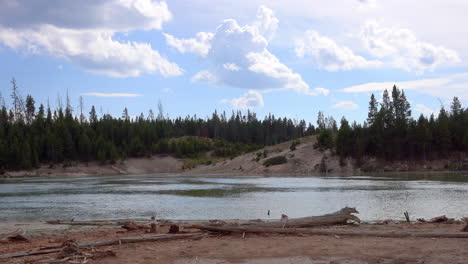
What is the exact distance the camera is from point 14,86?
182 m

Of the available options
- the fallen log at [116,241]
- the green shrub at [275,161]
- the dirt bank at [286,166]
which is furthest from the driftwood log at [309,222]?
the green shrub at [275,161]

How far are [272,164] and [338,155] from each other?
759 inches

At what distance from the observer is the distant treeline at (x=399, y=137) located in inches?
4929

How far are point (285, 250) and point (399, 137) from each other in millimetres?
123309

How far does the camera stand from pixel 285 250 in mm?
16109

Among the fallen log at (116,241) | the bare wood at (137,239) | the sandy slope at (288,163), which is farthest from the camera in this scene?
the sandy slope at (288,163)

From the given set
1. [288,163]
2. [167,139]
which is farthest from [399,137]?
[167,139]

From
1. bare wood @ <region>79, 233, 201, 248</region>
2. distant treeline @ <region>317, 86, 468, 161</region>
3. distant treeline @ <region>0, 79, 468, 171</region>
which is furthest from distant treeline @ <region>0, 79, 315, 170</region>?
bare wood @ <region>79, 233, 201, 248</region>

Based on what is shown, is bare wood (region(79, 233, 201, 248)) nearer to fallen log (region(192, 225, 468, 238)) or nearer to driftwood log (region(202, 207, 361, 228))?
fallen log (region(192, 225, 468, 238))

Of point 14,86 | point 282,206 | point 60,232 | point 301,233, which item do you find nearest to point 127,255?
point 301,233

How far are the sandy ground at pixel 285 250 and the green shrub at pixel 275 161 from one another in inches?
4601

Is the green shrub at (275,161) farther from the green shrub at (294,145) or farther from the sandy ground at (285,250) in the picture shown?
the sandy ground at (285,250)

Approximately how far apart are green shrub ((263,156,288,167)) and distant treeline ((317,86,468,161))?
12872 millimetres

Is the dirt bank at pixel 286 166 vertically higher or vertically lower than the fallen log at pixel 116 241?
higher
